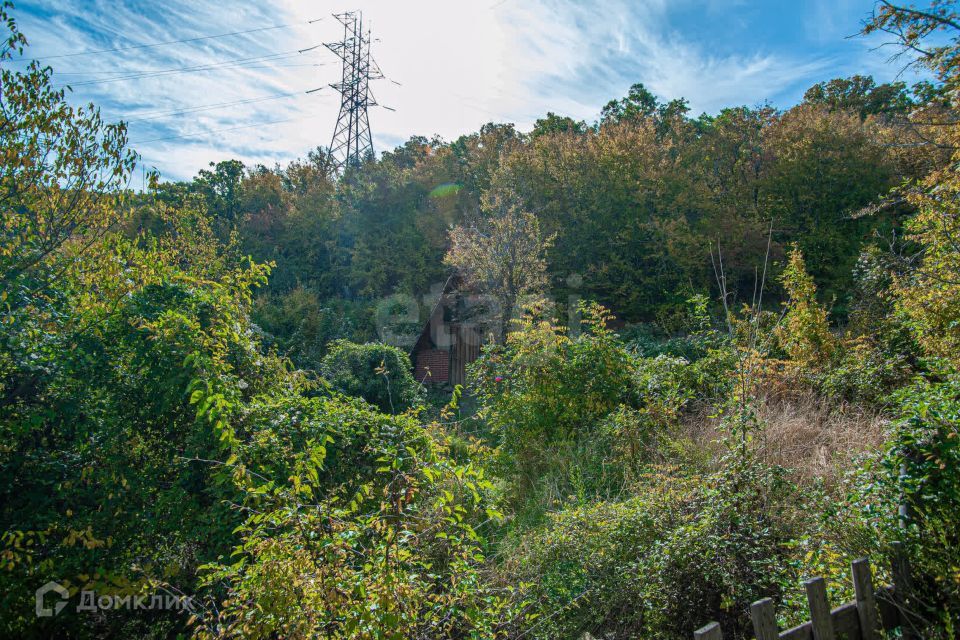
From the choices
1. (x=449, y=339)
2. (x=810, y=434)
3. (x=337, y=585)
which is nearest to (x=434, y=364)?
(x=449, y=339)

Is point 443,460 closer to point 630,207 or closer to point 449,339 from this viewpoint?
point 449,339

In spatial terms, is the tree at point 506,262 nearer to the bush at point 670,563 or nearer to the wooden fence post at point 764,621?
the bush at point 670,563

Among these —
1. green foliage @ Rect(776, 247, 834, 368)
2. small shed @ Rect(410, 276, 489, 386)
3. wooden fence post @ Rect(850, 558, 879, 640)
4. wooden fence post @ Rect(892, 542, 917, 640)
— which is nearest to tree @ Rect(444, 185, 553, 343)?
small shed @ Rect(410, 276, 489, 386)

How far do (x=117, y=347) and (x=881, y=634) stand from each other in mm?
5162

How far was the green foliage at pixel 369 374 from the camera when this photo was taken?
1193cm

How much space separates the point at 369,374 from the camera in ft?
40.4

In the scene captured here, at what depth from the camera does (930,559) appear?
104 inches

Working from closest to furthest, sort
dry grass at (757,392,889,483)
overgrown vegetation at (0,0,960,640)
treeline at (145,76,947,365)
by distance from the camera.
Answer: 1. overgrown vegetation at (0,0,960,640)
2. dry grass at (757,392,889,483)
3. treeline at (145,76,947,365)

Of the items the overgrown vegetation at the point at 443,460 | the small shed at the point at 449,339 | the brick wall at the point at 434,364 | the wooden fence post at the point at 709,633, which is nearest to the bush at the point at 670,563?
the overgrown vegetation at the point at 443,460

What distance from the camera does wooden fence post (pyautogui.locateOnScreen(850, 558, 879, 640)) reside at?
2.42 m

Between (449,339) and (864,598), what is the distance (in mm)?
15398

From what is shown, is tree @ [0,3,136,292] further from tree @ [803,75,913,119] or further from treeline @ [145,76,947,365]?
tree @ [803,75,913,119]

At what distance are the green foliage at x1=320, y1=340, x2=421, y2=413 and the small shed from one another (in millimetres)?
3989

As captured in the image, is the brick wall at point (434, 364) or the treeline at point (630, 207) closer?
the treeline at point (630, 207)
